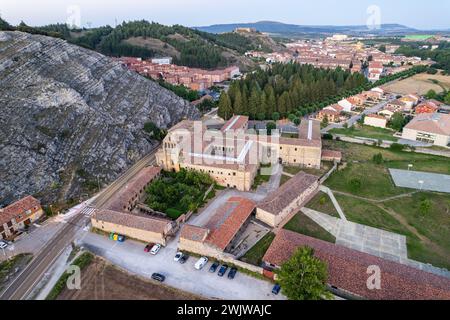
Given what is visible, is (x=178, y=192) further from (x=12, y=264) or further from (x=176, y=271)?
(x=12, y=264)

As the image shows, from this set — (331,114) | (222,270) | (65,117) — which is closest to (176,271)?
(222,270)

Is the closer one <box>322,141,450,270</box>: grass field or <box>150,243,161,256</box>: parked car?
<box>150,243,161,256</box>: parked car

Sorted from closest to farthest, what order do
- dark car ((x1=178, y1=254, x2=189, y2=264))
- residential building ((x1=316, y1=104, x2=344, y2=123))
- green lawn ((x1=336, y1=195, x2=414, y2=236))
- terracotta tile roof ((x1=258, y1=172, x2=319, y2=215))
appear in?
dark car ((x1=178, y1=254, x2=189, y2=264))
green lawn ((x1=336, y1=195, x2=414, y2=236))
terracotta tile roof ((x1=258, y1=172, x2=319, y2=215))
residential building ((x1=316, y1=104, x2=344, y2=123))

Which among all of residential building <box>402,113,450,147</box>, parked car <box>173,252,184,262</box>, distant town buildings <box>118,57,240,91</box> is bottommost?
parked car <box>173,252,184,262</box>

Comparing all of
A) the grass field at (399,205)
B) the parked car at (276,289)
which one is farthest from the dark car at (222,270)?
the grass field at (399,205)

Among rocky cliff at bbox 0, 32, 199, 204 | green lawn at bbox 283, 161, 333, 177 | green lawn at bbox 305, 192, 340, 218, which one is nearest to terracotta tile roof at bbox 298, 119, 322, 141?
green lawn at bbox 283, 161, 333, 177

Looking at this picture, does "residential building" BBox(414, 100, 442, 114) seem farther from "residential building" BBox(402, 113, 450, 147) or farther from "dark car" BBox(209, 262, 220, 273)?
"dark car" BBox(209, 262, 220, 273)

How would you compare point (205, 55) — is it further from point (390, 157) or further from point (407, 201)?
point (407, 201)
